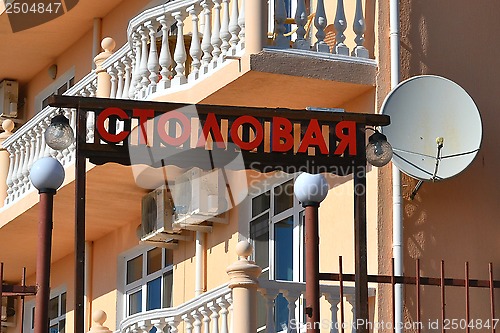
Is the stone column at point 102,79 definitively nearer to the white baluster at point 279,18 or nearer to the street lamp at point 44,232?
the white baluster at point 279,18

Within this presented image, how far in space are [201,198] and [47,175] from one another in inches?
188

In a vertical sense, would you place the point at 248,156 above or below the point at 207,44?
below

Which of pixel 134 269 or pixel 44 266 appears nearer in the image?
pixel 44 266

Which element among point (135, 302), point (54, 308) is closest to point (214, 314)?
point (135, 302)

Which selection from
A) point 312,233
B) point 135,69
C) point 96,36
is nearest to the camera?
point 312,233

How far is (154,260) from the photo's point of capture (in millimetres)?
18359

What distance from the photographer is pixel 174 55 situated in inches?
611

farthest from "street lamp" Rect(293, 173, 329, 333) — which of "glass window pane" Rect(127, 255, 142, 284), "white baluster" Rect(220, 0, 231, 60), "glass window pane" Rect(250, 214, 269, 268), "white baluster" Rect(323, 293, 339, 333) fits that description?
"glass window pane" Rect(127, 255, 142, 284)

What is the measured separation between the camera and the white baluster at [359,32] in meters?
14.4

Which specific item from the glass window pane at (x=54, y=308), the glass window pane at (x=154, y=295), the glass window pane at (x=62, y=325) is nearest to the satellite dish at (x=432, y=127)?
the glass window pane at (x=154, y=295)

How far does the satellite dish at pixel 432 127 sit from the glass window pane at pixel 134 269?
18.2 feet

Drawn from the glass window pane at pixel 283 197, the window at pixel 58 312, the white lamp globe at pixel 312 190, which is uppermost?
the glass window pane at pixel 283 197

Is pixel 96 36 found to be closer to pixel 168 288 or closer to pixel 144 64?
pixel 168 288

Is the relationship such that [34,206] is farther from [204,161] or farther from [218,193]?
[204,161]
